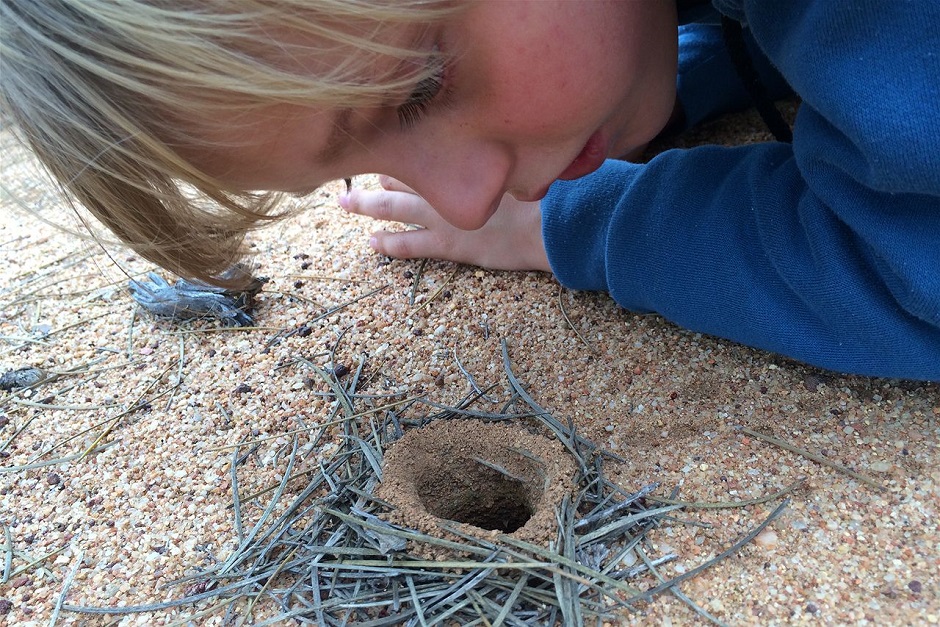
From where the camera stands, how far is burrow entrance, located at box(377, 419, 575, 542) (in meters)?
0.94

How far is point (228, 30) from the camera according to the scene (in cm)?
71

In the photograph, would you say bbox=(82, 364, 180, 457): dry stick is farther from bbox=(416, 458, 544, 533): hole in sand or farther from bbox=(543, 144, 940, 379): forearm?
bbox=(543, 144, 940, 379): forearm

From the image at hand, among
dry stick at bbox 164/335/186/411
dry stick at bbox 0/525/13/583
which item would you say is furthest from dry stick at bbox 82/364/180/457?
dry stick at bbox 0/525/13/583

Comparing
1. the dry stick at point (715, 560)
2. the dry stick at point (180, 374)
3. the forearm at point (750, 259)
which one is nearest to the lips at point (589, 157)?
the forearm at point (750, 259)

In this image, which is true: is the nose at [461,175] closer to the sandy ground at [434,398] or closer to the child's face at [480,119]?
the child's face at [480,119]

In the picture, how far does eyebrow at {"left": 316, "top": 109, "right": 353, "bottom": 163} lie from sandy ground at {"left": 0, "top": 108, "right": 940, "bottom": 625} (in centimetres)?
40

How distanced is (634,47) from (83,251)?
1347mm

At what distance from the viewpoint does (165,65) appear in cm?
74

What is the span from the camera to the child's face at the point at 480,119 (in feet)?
2.68

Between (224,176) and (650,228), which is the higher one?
(224,176)

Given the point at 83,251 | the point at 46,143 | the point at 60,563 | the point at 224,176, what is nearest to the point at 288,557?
the point at 60,563

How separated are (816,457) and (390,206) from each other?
3.26 feet

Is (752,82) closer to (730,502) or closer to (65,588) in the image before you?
(730,502)

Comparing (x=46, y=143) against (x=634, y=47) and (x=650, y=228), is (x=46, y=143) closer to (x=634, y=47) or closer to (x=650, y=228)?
(x=634, y=47)
